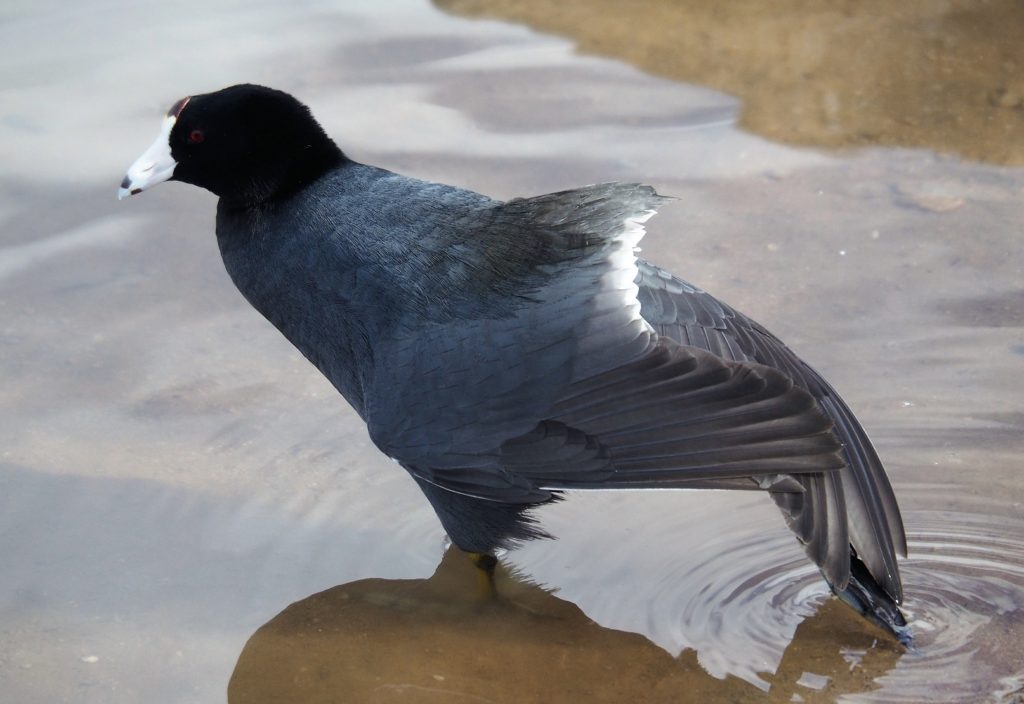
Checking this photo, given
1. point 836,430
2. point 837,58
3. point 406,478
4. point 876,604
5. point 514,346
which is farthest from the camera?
point 837,58

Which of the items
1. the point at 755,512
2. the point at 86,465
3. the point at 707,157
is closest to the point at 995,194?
the point at 707,157

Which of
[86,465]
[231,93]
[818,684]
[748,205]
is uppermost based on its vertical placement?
[231,93]

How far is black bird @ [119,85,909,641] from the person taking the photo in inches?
123

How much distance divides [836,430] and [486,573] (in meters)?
1.06

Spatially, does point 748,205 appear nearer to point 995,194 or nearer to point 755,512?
point 995,194

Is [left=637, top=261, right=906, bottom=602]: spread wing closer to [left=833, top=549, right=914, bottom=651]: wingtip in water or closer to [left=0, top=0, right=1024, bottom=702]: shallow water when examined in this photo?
[left=833, top=549, right=914, bottom=651]: wingtip in water

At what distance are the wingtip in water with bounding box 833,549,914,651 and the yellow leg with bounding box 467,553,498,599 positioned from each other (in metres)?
0.96

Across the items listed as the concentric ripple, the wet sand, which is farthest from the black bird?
the wet sand

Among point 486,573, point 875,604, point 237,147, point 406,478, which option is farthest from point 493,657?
point 237,147

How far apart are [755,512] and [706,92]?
266cm

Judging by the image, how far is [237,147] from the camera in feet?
12.6

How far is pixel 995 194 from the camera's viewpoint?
5.17 metres

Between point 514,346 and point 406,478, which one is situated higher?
point 514,346

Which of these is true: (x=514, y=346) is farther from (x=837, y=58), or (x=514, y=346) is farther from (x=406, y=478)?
(x=837, y=58)
